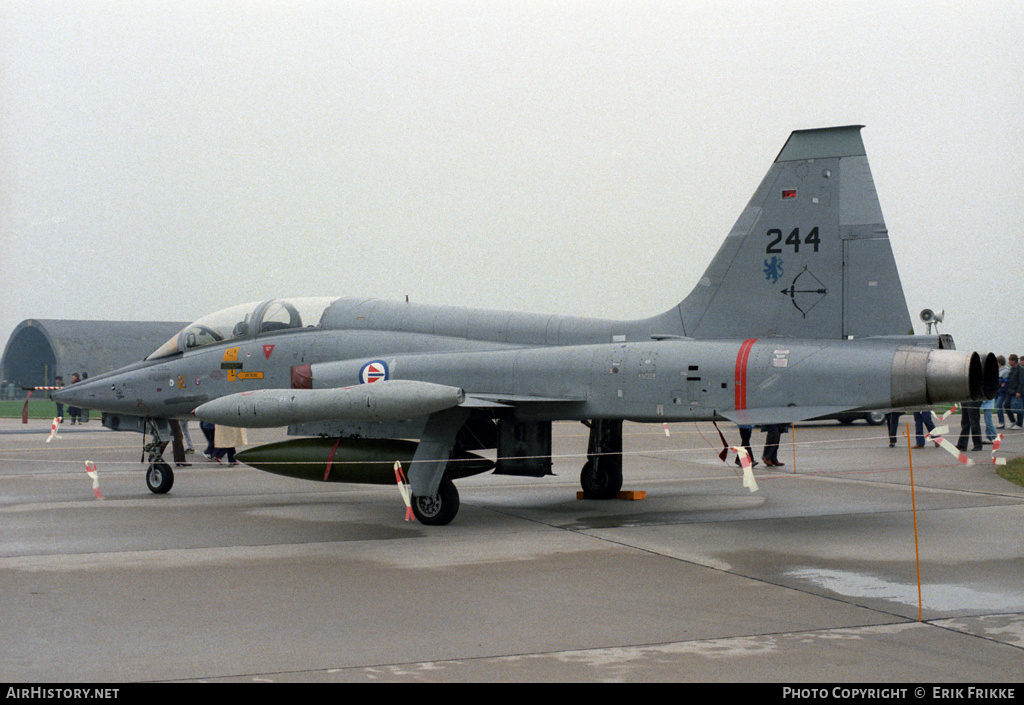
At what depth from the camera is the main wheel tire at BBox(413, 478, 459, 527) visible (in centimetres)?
1058

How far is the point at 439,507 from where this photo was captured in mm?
10570

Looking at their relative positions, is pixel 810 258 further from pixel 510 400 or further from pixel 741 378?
pixel 510 400

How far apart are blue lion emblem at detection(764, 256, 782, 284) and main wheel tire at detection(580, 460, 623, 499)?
12.3 feet

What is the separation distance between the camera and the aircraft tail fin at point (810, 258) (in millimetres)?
9711

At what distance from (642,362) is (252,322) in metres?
5.70

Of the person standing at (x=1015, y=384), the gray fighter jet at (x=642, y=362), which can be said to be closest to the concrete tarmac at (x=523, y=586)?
the gray fighter jet at (x=642, y=362)

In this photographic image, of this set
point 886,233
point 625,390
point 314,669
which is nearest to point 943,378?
point 886,233

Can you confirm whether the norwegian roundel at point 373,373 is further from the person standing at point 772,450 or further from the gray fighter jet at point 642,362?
the person standing at point 772,450

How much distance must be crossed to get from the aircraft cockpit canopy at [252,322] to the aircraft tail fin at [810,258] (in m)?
5.21

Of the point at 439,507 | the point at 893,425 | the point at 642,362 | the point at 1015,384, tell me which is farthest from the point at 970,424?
the point at 439,507

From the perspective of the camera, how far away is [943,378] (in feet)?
28.8

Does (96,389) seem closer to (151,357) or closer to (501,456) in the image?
(151,357)

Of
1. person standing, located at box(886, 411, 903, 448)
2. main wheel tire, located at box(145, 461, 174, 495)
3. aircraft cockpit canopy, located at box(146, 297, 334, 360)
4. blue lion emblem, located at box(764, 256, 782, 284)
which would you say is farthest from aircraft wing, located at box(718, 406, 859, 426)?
person standing, located at box(886, 411, 903, 448)
